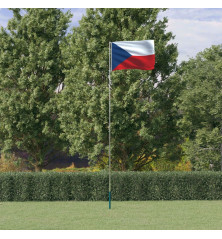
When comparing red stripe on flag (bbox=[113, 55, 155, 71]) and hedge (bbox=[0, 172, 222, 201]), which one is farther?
hedge (bbox=[0, 172, 222, 201])

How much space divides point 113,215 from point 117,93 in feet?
27.4

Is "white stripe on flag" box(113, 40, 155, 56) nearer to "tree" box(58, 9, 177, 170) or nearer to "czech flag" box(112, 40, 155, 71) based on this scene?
"czech flag" box(112, 40, 155, 71)

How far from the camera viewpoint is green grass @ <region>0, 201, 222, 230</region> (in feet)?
39.2

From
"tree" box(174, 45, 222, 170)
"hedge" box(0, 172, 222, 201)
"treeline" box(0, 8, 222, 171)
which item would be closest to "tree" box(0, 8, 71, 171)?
"treeline" box(0, 8, 222, 171)

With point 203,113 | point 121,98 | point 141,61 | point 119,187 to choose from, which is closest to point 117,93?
point 121,98

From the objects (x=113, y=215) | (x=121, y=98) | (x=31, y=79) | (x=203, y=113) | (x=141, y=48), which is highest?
(x=141, y=48)

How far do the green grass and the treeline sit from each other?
4.82 m

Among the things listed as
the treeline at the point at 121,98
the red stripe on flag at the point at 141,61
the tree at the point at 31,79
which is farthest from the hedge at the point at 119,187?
the tree at the point at 31,79

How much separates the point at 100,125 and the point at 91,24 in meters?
5.19

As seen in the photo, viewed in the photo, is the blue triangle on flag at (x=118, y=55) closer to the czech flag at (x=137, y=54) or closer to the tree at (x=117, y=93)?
the czech flag at (x=137, y=54)

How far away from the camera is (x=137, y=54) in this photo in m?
15.9

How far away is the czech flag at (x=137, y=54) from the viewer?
15.9 metres

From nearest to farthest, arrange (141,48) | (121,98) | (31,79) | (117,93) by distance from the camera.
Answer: (141,48)
(117,93)
(121,98)
(31,79)

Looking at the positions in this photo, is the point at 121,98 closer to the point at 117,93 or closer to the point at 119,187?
the point at 117,93
